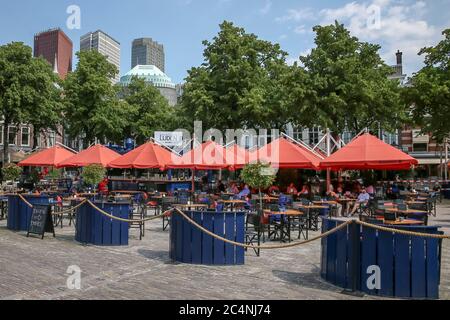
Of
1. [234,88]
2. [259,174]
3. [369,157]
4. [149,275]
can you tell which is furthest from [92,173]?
[234,88]

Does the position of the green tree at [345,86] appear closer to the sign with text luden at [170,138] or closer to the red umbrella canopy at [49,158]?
the sign with text luden at [170,138]

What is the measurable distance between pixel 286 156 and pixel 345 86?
45.1 feet

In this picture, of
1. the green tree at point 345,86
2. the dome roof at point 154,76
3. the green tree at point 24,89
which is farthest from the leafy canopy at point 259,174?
the dome roof at point 154,76

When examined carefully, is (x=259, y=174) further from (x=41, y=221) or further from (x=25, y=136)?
(x=25, y=136)

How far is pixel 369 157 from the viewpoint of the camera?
16.8 meters

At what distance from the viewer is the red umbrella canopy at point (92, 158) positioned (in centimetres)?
2034

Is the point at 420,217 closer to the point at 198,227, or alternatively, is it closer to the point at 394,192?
the point at 198,227

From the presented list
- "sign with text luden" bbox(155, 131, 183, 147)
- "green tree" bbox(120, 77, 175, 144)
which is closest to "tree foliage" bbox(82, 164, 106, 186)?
"sign with text luden" bbox(155, 131, 183, 147)

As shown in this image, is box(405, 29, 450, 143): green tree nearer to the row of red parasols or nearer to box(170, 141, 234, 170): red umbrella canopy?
the row of red parasols

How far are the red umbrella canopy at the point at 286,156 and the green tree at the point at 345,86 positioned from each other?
11.4 metres

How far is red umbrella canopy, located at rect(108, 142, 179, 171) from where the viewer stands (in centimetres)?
1953

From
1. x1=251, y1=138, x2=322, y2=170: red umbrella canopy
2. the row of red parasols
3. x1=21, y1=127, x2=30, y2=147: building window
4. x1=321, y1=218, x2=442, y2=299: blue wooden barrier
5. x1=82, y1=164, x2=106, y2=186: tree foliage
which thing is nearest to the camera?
x1=321, y1=218, x2=442, y2=299: blue wooden barrier
